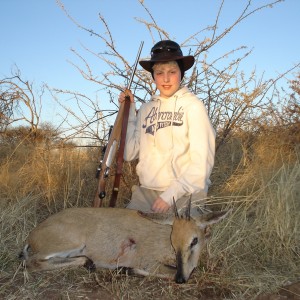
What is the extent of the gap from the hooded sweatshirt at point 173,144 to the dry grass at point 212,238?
39cm

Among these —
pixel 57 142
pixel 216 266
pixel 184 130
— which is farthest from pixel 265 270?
pixel 57 142

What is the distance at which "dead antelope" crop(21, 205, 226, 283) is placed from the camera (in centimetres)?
437

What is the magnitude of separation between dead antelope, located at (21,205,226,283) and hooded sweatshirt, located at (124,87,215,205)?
16.9 inches

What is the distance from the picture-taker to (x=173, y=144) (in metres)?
5.21

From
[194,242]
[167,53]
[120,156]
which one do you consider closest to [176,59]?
[167,53]

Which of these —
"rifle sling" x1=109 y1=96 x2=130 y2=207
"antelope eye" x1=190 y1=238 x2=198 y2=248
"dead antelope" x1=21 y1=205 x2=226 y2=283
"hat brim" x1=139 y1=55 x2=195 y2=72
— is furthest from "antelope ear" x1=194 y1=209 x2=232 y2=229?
"hat brim" x1=139 y1=55 x2=195 y2=72

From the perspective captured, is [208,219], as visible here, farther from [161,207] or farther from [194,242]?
[161,207]

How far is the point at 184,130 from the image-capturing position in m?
5.13

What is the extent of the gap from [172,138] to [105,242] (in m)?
1.42

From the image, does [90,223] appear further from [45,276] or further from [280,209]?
[280,209]

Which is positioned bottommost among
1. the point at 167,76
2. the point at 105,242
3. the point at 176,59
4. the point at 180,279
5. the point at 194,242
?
the point at 180,279

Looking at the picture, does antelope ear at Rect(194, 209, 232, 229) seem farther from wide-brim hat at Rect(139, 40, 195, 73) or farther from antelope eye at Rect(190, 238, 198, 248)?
wide-brim hat at Rect(139, 40, 195, 73)

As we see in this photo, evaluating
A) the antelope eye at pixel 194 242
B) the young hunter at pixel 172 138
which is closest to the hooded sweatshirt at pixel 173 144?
the young hunter at pixel 172 138

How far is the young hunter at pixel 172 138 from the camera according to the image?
16.0 feet
